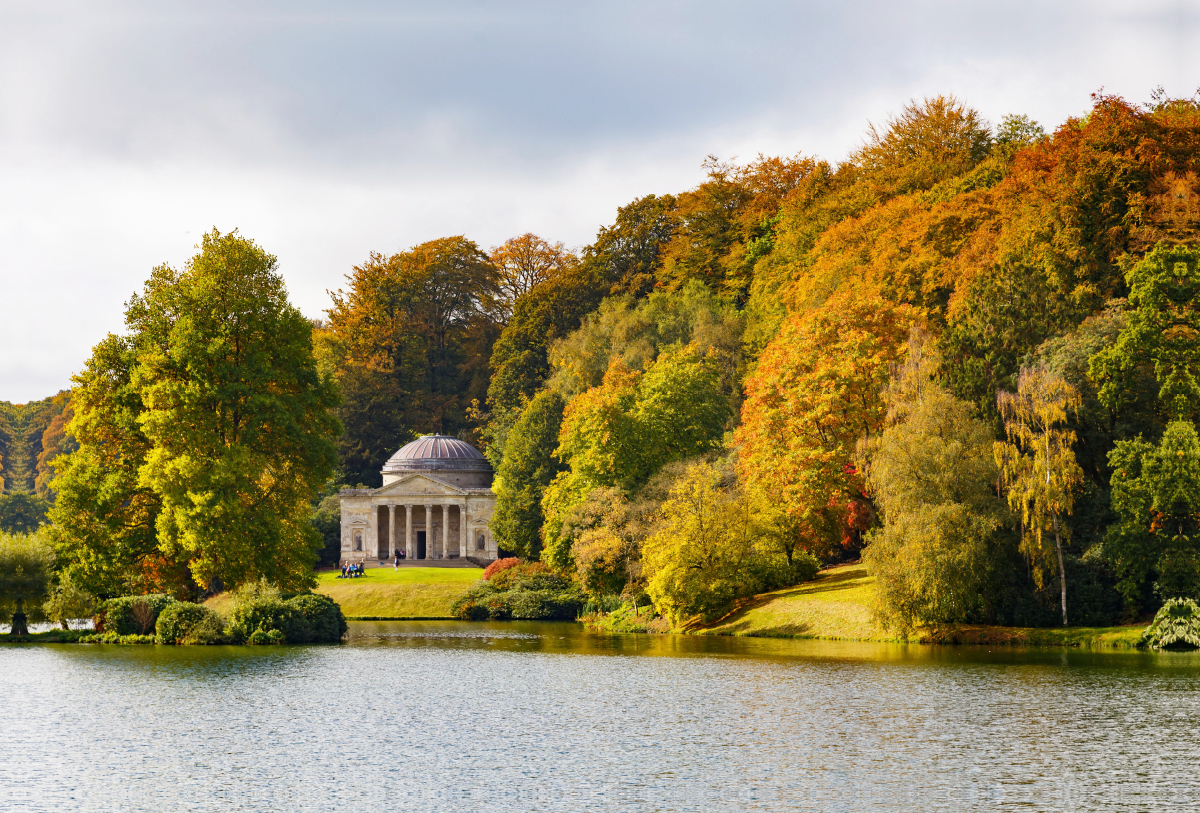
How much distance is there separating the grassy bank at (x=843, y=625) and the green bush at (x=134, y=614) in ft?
68.3

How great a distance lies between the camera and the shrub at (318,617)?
39938 millimetres

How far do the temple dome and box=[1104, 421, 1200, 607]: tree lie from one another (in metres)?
60.3

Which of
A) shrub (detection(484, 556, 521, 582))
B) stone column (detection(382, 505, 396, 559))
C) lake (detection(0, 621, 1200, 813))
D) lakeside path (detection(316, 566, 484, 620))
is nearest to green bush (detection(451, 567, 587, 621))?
lakeside path (detection(316, 566, 484, 620))

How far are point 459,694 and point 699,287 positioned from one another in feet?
177

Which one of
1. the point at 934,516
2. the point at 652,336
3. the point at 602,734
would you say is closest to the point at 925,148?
the point at 652,336

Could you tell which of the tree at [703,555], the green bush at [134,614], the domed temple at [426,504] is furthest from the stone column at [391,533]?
the green bush at [134,614]

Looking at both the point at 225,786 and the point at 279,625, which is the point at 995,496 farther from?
the point at 225,786

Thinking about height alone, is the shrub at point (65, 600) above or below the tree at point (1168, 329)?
below

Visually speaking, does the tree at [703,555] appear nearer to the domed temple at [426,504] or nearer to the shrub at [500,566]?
the shrub at [500,566]

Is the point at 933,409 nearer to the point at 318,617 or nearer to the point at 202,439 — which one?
the point at 318,617

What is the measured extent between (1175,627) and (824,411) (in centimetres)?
1487

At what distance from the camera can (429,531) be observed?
305 ft

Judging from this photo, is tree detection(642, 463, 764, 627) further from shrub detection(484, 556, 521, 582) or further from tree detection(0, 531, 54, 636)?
tree detection(0, 531, 54, 636)

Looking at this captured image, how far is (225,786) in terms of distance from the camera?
14.8m
